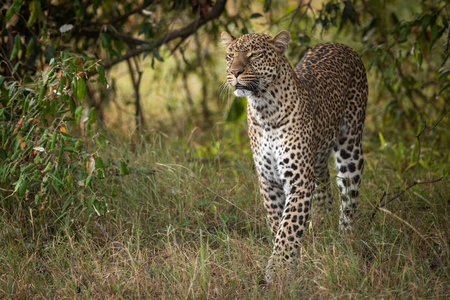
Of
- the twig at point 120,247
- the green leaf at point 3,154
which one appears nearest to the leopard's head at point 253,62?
the twig at point 120,247

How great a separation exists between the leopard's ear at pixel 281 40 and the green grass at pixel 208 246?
1.34m

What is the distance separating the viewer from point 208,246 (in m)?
4.51

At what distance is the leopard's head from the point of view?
172 inches

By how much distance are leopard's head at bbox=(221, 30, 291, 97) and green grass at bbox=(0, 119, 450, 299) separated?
1039mm

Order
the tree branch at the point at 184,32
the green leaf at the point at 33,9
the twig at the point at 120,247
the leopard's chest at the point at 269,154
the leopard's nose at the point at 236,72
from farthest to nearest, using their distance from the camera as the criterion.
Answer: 1. the tree branch at the point at 184,32
2. the green leaf at the point at 33,9
3. the leopard's chest at the point at 269,154
4. the leopard's nose at the point at 236,72
5. the twig at the point at 120,247

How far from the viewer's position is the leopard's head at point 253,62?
14.3ft

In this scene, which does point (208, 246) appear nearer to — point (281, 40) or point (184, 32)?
point (281, 40)

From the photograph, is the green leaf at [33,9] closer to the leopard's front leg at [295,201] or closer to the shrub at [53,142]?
the shrub at [53,142]

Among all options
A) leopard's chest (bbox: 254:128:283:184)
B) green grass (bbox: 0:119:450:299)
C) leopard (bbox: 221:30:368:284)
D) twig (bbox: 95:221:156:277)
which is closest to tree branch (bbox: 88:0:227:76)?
green grass (bbox: 0:119:450:299)

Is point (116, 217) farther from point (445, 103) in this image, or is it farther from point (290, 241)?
point (445, 103)

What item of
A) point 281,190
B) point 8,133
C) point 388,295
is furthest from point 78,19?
point 388,295

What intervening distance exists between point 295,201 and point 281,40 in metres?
1.25

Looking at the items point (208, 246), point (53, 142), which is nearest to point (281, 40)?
point (208, 246)

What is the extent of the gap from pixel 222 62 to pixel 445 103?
421cm
